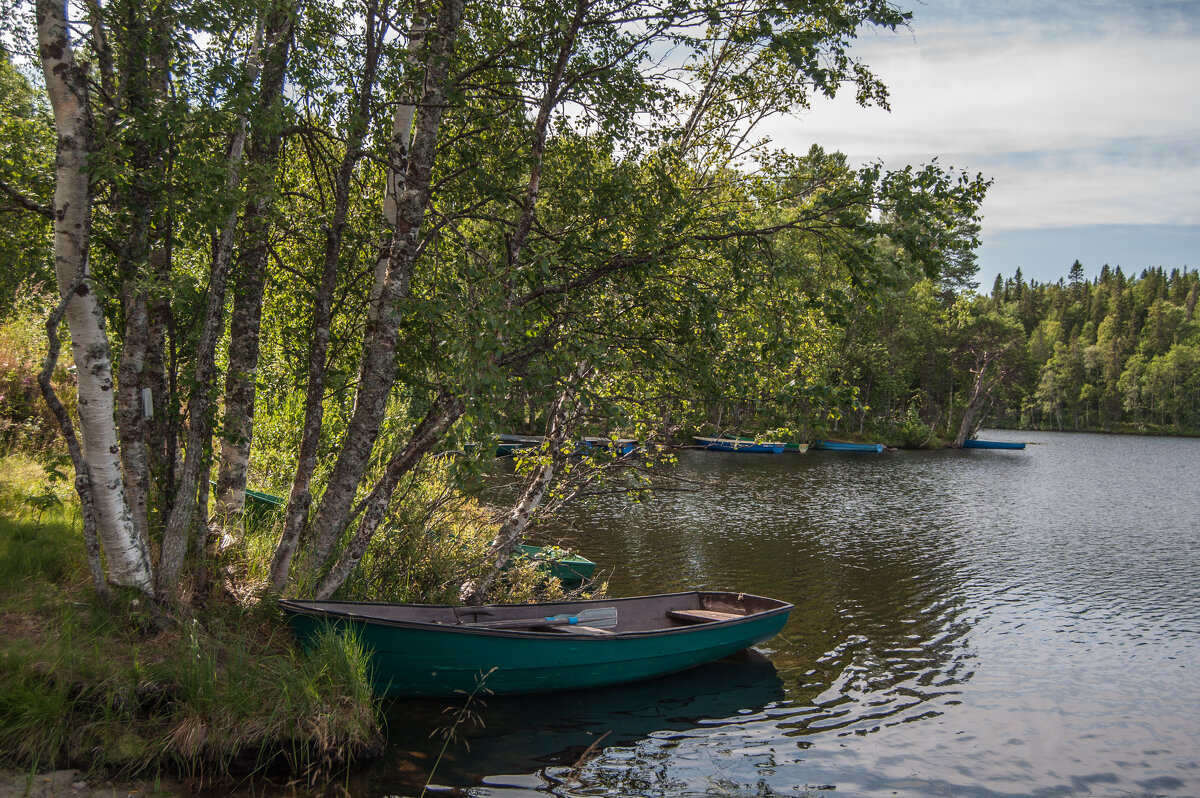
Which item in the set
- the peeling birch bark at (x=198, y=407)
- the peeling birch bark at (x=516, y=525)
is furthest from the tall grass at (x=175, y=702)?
the peeling birch bark at (x=516, y=525)

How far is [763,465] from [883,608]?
2364 cm

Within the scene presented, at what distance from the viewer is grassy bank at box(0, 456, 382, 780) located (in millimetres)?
5574

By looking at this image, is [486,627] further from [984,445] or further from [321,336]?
[984,445]

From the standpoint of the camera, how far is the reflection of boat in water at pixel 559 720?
7270 mm

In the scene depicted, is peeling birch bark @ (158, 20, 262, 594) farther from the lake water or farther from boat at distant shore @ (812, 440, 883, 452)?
boat at distant shore @ (812, 440, 883, 452)

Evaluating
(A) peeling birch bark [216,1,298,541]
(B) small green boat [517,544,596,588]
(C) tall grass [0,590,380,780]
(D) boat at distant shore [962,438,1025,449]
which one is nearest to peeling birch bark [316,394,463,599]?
(A) peeling birch bark [216,1,298,541]

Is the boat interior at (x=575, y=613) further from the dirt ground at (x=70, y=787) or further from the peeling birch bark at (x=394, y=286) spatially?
the dirt ground at (x=70, y=787)

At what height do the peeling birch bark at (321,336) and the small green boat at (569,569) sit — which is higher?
the peeling birch bark at (321,336)

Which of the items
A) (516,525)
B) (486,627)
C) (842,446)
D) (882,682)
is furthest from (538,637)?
(842,446)

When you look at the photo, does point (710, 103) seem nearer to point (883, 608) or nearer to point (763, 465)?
point (883, 608)

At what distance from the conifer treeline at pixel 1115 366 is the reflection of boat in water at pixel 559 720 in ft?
265

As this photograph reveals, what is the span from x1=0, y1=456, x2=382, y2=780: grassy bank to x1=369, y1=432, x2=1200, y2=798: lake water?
802 mm

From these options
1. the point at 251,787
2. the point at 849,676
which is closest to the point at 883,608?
the point at 849,676

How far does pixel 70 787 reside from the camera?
5.24 m
